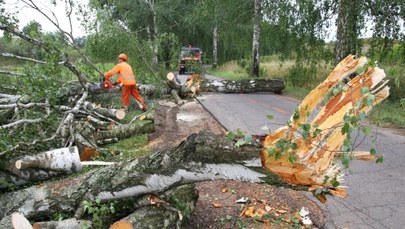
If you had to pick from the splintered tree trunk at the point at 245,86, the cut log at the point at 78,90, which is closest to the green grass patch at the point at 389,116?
the splintered tree trunk at the point at 245,86

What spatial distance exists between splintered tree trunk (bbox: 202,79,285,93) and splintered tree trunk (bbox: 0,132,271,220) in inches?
436

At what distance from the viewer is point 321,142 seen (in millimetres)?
2859

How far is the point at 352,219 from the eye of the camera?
397 cm

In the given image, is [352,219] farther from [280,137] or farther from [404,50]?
[404,50]

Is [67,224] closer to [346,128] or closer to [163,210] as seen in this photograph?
[163,210]

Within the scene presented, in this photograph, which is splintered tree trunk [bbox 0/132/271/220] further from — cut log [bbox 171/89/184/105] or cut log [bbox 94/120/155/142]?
cut log [bbox 171/89/184/105]

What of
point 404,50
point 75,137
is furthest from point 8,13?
point 404,50

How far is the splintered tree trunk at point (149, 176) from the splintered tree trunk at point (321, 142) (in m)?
0.20

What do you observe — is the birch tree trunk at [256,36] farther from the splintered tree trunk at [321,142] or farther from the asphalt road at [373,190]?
the splintered tree trunk at [321,142]

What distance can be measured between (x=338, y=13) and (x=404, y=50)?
2.40 m

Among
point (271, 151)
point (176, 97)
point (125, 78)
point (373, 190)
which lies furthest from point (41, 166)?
point (176, 97)

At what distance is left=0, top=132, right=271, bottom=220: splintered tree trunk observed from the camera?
121 inches

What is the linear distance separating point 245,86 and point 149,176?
11.8 meters

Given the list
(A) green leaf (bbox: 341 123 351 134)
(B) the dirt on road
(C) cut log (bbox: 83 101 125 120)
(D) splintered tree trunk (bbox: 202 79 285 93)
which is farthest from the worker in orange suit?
(A) green leaf (bbox: 341 123 351 134)
